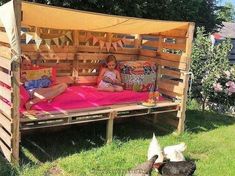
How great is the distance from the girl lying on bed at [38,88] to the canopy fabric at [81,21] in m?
0.71

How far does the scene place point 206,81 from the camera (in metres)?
8.45

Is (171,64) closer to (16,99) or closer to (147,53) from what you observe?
(147,53)

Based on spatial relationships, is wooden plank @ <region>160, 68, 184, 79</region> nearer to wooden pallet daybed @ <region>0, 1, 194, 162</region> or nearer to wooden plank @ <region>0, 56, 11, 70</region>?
wooden pallet daybed @ <region>0, 1, 194, 162</region>

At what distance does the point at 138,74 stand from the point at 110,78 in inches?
23.9

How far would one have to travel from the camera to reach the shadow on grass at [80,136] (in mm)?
5530

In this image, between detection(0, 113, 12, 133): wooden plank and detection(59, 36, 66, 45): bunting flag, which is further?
detection(59, 36, 66, 45): bunting flag

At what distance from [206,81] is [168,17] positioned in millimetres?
5544

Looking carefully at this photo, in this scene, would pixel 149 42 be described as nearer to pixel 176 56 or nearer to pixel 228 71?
pixel 176 56

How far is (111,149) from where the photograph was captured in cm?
575

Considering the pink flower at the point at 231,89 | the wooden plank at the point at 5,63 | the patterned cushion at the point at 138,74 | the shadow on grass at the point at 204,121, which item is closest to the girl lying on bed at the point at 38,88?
the wooden plank at the point at 5,63

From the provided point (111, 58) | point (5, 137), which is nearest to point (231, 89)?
point (111, 58)

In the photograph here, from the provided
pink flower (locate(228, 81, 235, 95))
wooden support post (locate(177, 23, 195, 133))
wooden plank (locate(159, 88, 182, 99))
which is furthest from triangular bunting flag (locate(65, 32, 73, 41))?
pink flower (locate(228, 81, 235, 95))

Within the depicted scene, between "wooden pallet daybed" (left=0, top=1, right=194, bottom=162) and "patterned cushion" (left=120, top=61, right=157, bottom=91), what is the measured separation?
198mm

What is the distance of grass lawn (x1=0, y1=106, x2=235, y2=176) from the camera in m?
5.00
